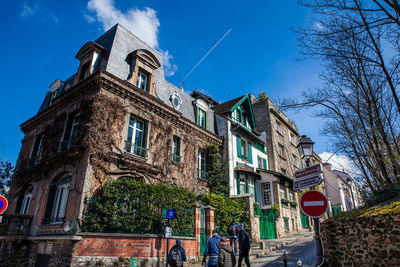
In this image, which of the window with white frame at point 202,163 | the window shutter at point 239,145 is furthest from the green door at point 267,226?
the window shutter at point 239,145

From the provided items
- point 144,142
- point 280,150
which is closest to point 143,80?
point 144,142

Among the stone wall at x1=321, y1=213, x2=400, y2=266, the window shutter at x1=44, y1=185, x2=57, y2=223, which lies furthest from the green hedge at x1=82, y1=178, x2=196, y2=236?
the stone wall at x1=321, y1=213, x2=400, y2=266

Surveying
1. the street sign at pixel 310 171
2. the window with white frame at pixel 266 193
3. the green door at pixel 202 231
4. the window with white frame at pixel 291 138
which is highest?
the window with white frame at pixel 291 138

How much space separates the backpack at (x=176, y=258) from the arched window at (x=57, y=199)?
5.36 metres

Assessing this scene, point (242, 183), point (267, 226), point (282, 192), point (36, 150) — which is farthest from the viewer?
point (282, 192)

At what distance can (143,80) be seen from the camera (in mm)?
13977

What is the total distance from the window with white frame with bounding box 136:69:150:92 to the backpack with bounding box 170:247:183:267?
864 cm

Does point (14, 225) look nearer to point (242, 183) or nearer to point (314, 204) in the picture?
point (314, 204)

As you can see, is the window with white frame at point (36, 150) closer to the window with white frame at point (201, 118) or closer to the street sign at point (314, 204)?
the window with white frame at point (201, 118)

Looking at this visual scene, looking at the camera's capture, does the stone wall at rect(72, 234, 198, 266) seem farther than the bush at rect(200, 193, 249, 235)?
No

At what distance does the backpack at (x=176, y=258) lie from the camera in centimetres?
760

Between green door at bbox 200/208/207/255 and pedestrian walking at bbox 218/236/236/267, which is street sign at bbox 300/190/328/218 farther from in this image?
green door at bbox 200/208/207/255

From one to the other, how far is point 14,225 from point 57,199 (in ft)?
6.36

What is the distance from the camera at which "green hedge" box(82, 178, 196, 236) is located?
9.12 metres
